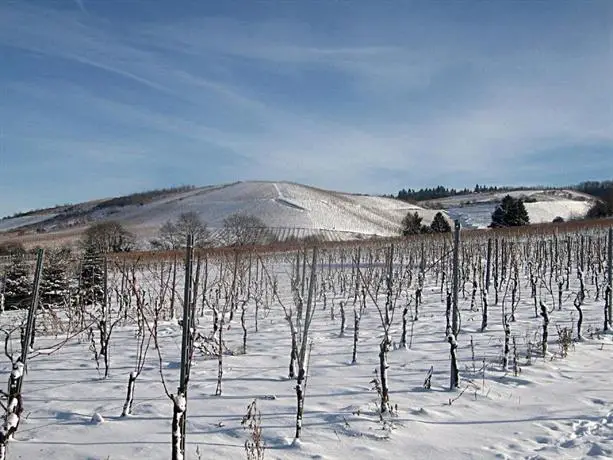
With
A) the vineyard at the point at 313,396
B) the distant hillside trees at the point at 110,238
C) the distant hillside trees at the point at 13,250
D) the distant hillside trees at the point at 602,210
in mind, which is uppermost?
the distant hillside trees at the point at 602,210

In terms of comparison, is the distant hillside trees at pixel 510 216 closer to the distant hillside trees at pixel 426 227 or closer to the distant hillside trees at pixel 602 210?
the distant hillside trees at pixel 426 227

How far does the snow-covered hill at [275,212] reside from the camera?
52.5 meters

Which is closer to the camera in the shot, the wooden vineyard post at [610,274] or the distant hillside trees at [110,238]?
the wooden vineyard post at [610,274]

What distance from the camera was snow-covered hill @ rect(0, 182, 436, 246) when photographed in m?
52.5

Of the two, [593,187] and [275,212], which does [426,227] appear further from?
[593,187]

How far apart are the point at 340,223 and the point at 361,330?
47384 mm

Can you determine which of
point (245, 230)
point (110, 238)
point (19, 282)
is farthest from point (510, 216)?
point (19, 282)

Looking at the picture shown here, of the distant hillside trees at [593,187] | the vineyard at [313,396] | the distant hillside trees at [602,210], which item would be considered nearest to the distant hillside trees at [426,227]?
the distant hillside trees at [602,210]

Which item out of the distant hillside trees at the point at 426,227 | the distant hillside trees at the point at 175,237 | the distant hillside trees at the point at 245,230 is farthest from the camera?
the distant hillside trees at the point at 245,230

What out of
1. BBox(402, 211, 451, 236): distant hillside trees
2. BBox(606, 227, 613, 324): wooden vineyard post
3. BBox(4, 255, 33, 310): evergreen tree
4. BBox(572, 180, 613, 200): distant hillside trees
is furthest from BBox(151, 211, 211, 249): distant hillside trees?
BBox(572, 180, 613, 200): distant hillside trees

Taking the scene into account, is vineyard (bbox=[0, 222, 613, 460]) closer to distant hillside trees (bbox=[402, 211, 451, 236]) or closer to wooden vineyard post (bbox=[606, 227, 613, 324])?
wooden vineyard post (bbox=[606, 227, 613, 324])

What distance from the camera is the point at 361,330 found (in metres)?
9.12

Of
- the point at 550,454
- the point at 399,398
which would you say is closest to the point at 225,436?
the point at 399,398

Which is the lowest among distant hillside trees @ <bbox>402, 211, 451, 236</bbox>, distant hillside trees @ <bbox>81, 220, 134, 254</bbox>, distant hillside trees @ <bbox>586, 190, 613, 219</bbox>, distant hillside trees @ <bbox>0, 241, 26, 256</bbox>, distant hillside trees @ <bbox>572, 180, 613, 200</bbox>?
distant hillside trees @ <bbox>0, 241, 26, 256</bbox>
